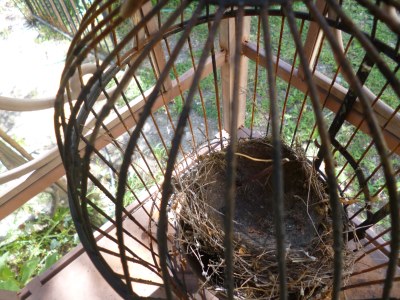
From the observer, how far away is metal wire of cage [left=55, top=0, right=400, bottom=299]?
11.5 inches

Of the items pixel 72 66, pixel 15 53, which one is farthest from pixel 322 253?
pixel 15 53

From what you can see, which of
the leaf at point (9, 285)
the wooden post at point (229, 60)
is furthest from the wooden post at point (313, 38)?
the leaf at point (9, 285)

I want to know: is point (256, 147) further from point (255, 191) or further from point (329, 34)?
point (329, 34)

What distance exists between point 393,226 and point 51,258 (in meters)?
0.82

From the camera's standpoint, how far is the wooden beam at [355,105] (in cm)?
62

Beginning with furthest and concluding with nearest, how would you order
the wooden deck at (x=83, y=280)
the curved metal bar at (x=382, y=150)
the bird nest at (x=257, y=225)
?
the wooden deck at (x=83, y=280) → the bird nest at (x=257, y=225) → the curved metal bar at (x=382, y=150)

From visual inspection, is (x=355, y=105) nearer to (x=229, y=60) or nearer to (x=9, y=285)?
(x=229, y=60)

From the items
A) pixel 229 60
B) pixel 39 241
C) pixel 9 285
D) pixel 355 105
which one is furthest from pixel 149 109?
pixel 39 241

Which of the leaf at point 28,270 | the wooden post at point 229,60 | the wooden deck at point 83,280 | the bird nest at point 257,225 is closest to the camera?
the bird nest at point 257,225

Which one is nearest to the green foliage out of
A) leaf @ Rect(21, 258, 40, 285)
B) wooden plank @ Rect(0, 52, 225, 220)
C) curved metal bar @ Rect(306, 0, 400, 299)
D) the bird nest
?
leaf @ Rect(21, 258, 40, 285)

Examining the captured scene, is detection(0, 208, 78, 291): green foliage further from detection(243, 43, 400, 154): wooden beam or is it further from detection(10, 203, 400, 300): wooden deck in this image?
detection(243, 43, 400, 154): wooden beam

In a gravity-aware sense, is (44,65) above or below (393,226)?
above

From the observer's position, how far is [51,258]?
35.5 inches

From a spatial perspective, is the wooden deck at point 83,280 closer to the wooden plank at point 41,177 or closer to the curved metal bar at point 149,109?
the wooden plank at point 41,177
